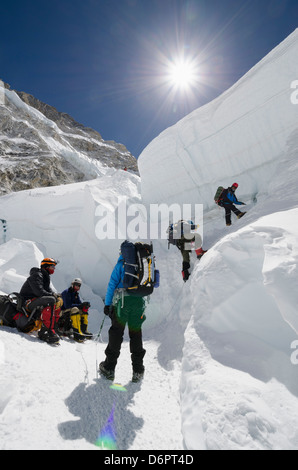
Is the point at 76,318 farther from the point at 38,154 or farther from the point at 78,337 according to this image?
the point at 38,154

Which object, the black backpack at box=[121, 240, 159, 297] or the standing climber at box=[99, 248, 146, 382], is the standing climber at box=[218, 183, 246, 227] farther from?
the standing climber at box=[99, 248, 146, 382]

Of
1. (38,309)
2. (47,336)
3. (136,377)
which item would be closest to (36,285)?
(38,309)

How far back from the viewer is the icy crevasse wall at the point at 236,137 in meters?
6.02

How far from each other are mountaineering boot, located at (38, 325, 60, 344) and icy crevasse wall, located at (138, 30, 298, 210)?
6144mm

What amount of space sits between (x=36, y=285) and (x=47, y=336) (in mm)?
786

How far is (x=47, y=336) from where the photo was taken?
3.62 meters

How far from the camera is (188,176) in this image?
29.4 ft

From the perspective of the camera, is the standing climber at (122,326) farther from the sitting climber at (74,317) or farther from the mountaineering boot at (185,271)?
the mountaineering boot at (185,271)

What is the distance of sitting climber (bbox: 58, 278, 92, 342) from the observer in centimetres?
463
